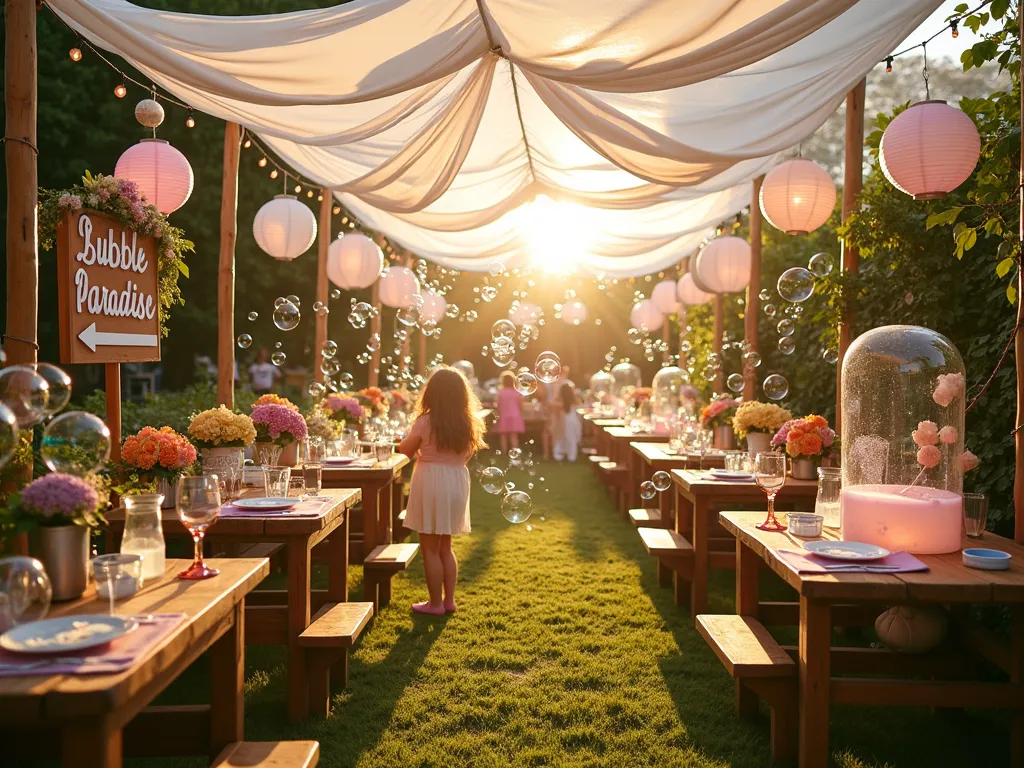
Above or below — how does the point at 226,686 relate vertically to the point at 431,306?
below

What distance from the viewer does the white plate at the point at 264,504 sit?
4160mm

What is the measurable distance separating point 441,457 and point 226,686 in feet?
9.26

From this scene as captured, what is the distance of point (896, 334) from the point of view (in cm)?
385

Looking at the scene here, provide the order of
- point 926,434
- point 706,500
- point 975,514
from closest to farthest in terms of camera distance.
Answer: point 926,434
point 975,514
point 706,500

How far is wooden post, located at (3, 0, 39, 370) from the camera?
336 cm

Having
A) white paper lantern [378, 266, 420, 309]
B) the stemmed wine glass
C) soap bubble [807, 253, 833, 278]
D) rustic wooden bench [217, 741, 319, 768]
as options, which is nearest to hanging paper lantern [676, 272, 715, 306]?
white paper lantern [378, 266, 420, 309]

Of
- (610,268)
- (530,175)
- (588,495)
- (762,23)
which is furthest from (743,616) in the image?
(610,268)

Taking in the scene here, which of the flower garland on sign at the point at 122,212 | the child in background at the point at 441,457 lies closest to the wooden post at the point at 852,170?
the child in background at the point at 441,457

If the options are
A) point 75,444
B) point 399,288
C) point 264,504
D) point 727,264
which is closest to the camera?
point 75,444

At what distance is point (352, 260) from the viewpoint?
8.74m

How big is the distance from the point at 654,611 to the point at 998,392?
8.53ft

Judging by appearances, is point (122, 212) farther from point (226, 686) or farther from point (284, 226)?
point (284, 226)

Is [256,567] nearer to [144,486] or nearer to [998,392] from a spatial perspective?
[144,486]

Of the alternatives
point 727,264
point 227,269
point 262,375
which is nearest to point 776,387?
point 727,264
